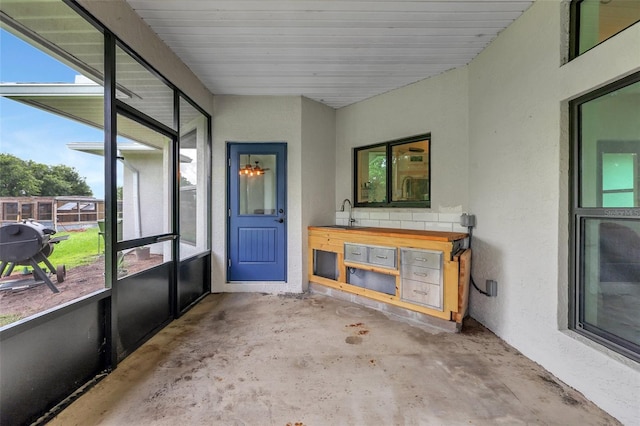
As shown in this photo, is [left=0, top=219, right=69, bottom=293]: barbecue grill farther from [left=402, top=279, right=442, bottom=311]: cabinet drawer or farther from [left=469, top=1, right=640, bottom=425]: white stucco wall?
[left=469, top=1, right=640, bottom=425]: white stucco wall

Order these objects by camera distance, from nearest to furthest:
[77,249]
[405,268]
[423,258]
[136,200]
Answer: [77,249] → [136,200] → [423,258] → [405,268]

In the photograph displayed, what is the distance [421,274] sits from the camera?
283 cm

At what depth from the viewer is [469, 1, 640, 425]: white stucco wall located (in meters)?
1.64

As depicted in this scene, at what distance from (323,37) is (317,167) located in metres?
1.82

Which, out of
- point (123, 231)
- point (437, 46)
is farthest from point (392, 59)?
point (123, 231)

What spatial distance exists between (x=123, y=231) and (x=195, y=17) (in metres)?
1.90

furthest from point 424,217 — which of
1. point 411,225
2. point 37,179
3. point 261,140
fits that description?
point 37,179

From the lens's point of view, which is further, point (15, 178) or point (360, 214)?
point (360, 214)

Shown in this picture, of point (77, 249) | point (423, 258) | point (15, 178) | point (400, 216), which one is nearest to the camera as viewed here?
point (15, 178)

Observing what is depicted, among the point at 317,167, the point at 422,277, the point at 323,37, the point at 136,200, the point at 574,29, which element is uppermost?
the point at 323,37

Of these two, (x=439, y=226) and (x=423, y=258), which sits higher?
(x=439, y=226)

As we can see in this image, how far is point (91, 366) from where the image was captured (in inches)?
75.2

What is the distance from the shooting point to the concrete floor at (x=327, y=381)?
5.18 ft

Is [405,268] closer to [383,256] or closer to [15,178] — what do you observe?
[383,256]
